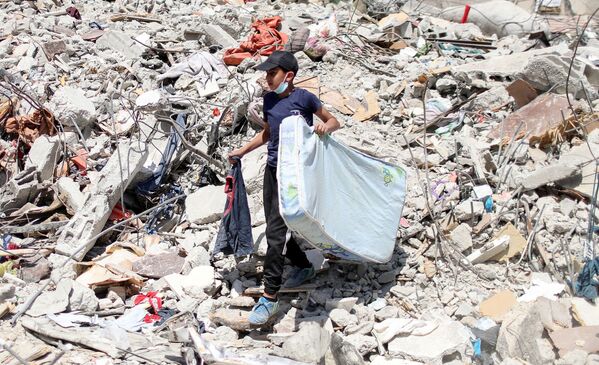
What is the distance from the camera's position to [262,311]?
438 centimetres

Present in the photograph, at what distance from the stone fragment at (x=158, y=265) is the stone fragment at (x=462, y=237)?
6.98 ft

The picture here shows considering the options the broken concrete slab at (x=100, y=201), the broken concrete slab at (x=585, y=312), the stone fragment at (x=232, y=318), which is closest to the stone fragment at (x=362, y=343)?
the stone fragment at (x=232, y=318)

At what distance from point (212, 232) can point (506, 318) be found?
2.52 m

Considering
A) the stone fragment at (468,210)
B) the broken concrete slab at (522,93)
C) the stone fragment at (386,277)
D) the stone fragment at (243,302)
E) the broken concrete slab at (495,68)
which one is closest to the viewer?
the stone fragment at (243,302)

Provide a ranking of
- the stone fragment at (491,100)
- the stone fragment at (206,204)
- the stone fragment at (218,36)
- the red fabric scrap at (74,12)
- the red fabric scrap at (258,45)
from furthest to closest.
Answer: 1. the red fabric scrap at (74,12)
2. the stone fragment at (218,36)
3. the red fabric scrap at (258,45)
4. the stone fragment at (491,100)
5. the stone fragment at (206,204)

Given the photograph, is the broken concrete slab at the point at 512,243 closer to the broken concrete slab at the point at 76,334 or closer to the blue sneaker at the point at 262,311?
the blue sneaker at the point at 262,311

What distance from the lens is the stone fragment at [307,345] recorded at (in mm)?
4012

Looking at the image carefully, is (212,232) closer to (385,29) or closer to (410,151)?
(410,151)

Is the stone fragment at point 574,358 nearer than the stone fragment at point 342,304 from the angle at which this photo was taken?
Yes

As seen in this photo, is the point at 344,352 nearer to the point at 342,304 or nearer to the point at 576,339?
the point at 342,304

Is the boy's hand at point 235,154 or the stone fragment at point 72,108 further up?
the boy's hand at point 235,154

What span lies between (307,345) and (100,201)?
2461 mm

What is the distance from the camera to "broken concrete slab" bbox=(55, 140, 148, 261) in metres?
5.32

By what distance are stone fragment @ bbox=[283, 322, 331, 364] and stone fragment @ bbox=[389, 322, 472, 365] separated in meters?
0.45
